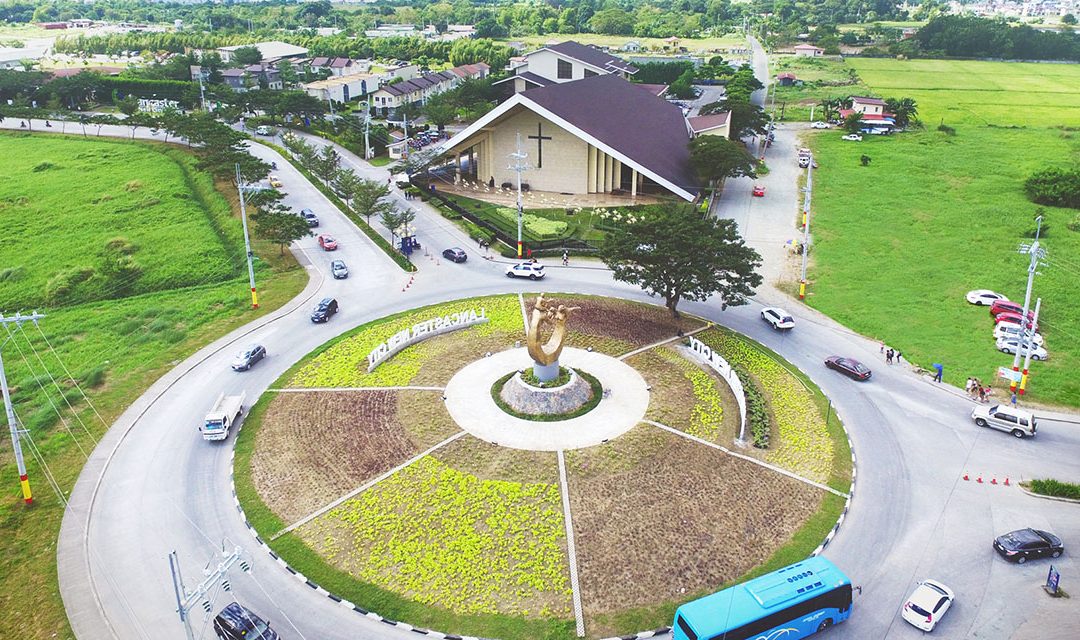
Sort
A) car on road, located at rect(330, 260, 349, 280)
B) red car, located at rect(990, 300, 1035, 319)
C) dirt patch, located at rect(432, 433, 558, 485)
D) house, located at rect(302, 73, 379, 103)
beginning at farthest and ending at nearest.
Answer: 1. house, located at rect(302, 73, 379, 103)
2. car on road, located at rect(330, 260, 349, 280)
3. red car, located at rect(990, 300, 1035, 319)
4. dirt patch, located at rect(432, 433, 558, 485)

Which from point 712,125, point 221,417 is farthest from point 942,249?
point 221,417

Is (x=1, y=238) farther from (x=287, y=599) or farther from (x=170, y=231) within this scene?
(x=287, y=599)

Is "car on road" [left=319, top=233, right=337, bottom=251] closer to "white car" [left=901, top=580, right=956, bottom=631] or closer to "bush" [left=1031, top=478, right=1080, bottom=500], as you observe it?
"white car" [left=901, top=580, right=956, bottom=631]

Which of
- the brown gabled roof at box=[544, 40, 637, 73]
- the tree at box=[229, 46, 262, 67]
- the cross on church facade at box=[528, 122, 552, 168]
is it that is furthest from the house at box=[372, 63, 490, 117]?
the cross on church facade at box=[528, 122, 552, 168]

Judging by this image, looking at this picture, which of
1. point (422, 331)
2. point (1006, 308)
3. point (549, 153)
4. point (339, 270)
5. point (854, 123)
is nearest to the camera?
point (422, 331)

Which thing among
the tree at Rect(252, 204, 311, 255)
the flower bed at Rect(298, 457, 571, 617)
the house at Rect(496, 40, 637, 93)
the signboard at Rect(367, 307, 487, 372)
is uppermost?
the house at Rect(496, 40, 637, 93)

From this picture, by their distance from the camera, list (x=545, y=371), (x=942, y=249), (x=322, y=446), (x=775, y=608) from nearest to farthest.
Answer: (x=775, y=608) < (x=322, y=446) < (x=545, y=371) < (x=942, y=249)

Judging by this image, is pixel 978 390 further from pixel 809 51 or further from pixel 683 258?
pixel 809 51

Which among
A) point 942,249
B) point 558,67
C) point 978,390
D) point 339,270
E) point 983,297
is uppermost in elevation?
point 558,67
